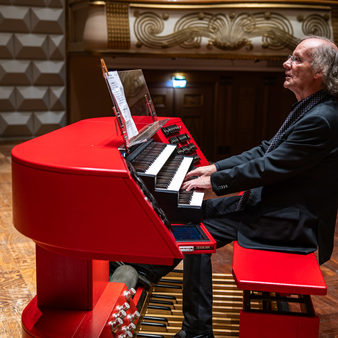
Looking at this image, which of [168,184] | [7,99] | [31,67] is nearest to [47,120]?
[7,99]

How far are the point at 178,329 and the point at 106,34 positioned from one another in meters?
4.27

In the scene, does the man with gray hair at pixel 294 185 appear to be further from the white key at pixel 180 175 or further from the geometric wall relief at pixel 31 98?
the geometric wall relief at pixel 31 98

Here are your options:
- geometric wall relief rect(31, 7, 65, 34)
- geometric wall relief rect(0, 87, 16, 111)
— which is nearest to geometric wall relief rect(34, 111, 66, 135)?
geometric wall relief rect(0, 87, 16, 111)

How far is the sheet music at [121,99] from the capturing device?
1988 mm

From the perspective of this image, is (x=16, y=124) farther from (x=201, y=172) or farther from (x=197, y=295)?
(x=197, y=295)

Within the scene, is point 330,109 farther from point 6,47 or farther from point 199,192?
point 6,47

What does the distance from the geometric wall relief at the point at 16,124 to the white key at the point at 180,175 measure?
17.0 ft

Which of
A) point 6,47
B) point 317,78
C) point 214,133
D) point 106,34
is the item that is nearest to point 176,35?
point 106,34

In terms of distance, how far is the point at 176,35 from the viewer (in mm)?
5926

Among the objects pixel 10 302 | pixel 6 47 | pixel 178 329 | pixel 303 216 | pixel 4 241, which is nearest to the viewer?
pixel 303 216

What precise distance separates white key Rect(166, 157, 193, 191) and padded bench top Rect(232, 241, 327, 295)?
38 cm

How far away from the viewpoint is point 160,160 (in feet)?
7.27

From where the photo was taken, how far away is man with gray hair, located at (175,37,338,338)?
6.72ft

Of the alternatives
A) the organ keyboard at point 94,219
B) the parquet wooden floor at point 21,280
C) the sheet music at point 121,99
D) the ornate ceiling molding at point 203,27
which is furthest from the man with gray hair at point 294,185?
the ornate ceiling molding at point 203,27
